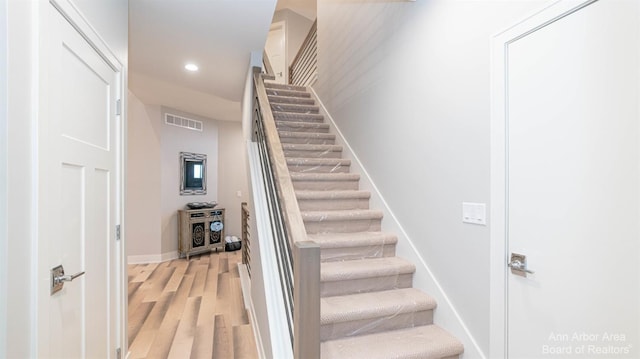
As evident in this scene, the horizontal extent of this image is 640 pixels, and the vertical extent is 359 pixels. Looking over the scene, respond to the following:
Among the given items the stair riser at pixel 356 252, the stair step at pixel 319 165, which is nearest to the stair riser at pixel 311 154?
the stair step at pixel 319 165

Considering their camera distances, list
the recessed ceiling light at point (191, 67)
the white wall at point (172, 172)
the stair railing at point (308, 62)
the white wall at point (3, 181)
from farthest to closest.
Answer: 1. the white wall at point (172, 172)
2. the stair railing at point (308, 62)
3. the recessed ceiling light at point (191, 67)
4. the white wall at point (3, 181)

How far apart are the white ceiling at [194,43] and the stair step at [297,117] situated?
2.20 feet

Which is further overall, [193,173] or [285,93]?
[193,173]

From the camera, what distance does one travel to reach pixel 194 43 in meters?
2.88

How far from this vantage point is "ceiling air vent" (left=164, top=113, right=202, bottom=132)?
5.34m

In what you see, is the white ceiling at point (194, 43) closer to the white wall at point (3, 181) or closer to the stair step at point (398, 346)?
the white wall at point (3, 181)

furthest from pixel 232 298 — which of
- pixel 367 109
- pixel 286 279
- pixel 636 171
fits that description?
pixel 636 171

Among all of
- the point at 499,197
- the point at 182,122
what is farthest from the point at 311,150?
the point at 182,122

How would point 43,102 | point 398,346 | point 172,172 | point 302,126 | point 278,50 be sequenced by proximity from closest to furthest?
point 43,102, point 398,346, point 302,126, point 172,172, point 278,50

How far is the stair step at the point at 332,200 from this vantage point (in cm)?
262

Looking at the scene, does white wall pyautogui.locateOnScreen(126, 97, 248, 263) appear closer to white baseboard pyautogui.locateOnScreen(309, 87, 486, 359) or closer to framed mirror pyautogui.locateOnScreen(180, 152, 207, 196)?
framed mirror pyautogui.locateOnScreen(180, 152, 207, 196)

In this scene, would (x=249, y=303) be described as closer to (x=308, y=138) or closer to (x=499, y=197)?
(x=308, y=138)

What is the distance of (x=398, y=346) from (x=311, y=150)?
7.06ft

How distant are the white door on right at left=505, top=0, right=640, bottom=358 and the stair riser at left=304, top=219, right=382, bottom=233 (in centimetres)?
120
